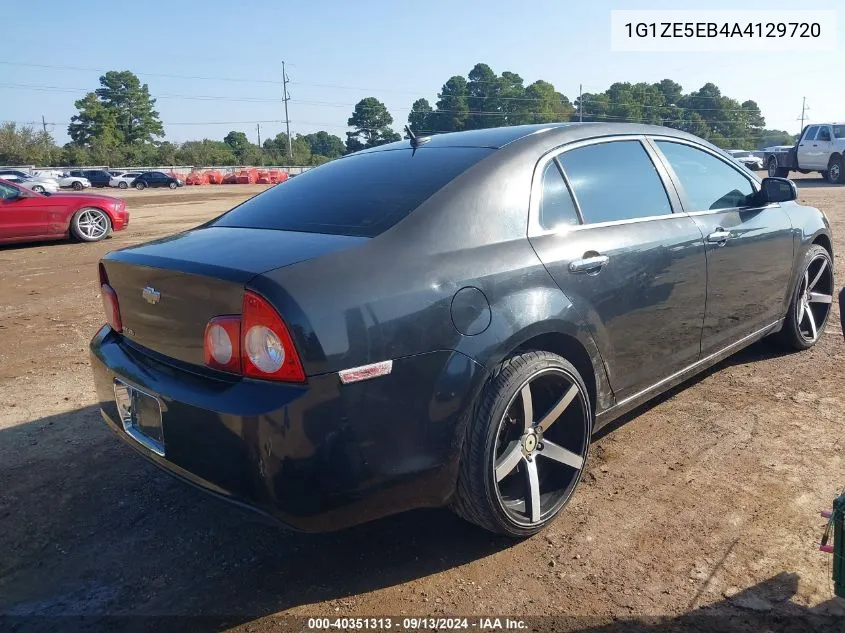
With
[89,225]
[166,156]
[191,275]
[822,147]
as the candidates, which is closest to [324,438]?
[191,275]

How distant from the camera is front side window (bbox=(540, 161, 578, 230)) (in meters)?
2.81

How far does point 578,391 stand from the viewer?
278 cm

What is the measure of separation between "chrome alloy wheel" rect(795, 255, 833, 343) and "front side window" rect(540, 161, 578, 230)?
8.22 feet

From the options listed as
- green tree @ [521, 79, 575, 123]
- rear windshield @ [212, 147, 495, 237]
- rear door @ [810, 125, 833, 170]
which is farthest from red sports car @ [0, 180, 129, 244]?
green tree @ [521, 79, 575, 123]

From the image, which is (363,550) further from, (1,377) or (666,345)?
(1,377)

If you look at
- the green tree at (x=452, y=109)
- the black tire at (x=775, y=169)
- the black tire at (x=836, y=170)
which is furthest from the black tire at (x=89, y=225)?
the green tree at (x=452, y=109)

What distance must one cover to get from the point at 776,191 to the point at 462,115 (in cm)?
9058

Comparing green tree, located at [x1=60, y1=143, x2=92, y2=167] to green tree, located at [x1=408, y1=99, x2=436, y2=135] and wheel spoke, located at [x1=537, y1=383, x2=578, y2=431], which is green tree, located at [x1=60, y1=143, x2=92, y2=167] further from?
wheel spoke, located at [x1=537, y1=383, x2=578, y2=431]

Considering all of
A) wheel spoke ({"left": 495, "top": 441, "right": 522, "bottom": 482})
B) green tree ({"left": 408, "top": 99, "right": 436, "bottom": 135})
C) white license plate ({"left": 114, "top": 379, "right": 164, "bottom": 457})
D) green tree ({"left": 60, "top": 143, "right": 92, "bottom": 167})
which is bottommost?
wheel spoke ({"left": 495, "top": 441, "right": 522, "bottom": 482})

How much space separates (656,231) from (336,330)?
188cm

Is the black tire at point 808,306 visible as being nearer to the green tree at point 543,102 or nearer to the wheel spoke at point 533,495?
the wheel spoke at point 533,495

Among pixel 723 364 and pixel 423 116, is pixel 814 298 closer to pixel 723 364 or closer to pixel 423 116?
pixel 723 364

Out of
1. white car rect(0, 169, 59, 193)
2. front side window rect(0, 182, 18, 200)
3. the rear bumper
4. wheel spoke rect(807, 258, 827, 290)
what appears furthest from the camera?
white car rect(0, 169, 59, 193)

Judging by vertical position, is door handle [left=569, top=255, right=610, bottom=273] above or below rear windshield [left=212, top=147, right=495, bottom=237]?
below
